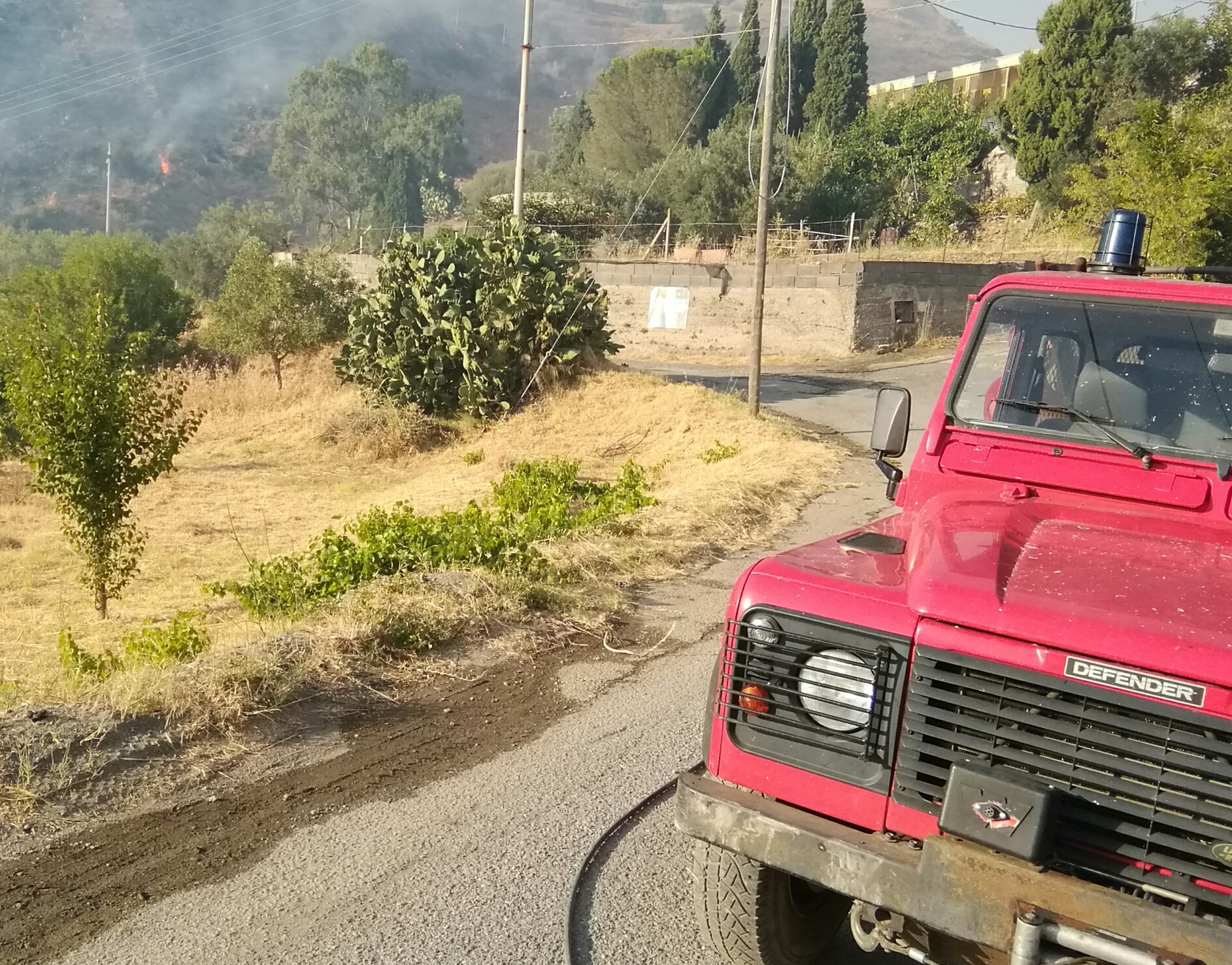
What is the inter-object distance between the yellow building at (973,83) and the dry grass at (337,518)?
1832 inches

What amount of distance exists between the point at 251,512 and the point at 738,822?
16.5 meters

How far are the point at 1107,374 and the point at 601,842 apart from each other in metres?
2.68

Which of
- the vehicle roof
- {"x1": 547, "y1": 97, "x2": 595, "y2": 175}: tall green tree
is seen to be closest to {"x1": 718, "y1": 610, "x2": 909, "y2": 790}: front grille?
the vehicle roof

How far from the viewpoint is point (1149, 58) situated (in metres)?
38.6

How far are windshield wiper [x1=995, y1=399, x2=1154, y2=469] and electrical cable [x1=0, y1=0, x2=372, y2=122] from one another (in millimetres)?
139421

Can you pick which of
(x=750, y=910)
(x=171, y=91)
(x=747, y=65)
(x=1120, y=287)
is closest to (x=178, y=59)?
(x=171, y=91)

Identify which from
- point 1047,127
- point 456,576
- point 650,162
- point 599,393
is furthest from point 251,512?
point 650,162

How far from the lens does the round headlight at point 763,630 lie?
299 centimetres

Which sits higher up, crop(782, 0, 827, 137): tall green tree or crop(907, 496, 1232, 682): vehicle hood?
crop(782, 0, 827, 137): tall green tree

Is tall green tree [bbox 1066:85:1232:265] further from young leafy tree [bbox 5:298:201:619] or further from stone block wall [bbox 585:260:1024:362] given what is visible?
young leafy tree [bbox 5:298:201:619]

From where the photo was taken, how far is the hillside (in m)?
106

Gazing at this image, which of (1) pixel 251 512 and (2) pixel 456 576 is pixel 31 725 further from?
(1) pixel 251 512

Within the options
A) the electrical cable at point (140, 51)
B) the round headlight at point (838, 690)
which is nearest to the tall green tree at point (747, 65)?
the round headlight at point (838, 690)

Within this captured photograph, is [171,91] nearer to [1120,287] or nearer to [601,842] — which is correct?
[601,842]
